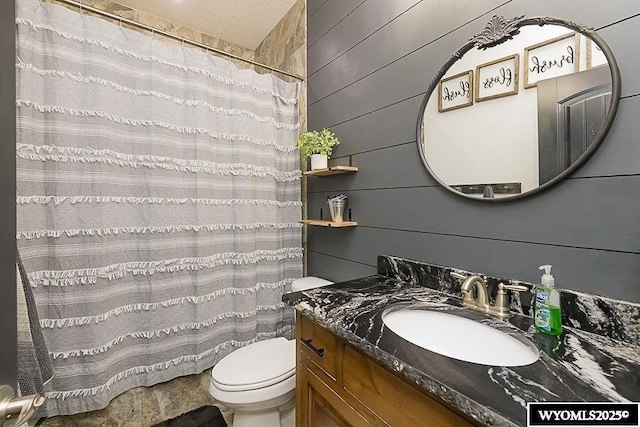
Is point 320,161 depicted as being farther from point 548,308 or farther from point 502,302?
point 548,308

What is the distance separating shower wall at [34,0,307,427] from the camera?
1.45 meters

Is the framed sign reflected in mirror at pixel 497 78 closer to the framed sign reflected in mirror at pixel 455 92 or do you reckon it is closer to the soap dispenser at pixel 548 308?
the framed sign reflected in mirror at pixel 455 92

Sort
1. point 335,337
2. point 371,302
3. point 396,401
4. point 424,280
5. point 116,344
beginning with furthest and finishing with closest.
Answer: point 116,344 → point 424,280 → point 371,302 → point 335,337 → point 396,401

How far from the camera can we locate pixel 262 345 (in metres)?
1.57

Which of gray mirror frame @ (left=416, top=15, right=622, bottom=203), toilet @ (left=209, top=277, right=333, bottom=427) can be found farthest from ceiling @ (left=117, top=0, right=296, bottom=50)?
toilet @ (left=209, top=277, right=333, bottom=427)

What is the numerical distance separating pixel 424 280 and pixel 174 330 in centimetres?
140

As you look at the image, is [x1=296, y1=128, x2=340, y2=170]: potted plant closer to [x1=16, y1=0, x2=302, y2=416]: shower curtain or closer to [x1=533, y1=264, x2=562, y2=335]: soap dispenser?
[x1=16, y1=0, x2=302, y2=416]: shower curtain

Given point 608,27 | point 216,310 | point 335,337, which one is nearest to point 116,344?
point 216,310

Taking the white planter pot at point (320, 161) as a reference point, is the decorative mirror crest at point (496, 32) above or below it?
above

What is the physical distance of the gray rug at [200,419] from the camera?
5.29ft

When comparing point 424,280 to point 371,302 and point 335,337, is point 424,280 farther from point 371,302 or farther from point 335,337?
point 335,337

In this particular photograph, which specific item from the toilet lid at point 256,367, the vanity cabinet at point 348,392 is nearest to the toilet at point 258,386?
the toilet lid at point 256,367

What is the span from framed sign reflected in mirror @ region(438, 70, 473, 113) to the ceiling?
168cm

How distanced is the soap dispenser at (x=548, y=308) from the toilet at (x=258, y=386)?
1.05m
